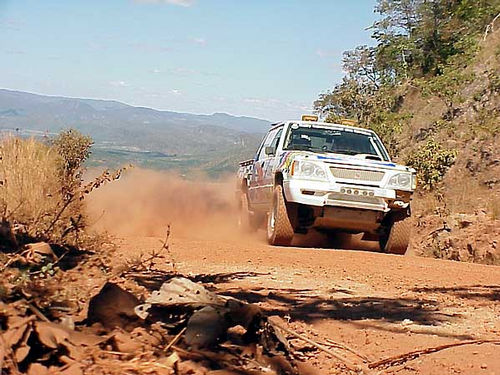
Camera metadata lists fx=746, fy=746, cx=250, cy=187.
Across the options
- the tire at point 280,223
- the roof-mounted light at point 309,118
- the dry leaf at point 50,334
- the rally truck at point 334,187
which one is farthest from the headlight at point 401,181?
the dry leaf at point 50,334

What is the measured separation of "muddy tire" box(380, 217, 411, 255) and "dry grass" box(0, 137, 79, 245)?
171 inches

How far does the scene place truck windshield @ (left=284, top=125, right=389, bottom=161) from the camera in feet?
36.3

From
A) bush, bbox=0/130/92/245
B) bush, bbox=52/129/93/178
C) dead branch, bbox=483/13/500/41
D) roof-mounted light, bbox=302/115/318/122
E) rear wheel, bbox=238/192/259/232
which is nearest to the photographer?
bush, bbox=0/130/92/245

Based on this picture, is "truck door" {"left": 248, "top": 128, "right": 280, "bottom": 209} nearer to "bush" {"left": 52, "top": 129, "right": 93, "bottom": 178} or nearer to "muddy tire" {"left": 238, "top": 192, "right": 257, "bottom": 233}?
"muddy tire" {"left": 238, "top": 192, "right": 257, "bottom": 233}

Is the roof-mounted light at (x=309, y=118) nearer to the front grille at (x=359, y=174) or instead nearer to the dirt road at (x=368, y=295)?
the front grille at (x=359, y=174)

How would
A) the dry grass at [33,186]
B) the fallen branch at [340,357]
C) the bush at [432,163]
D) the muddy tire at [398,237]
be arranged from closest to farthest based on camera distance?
the fallen branch at [340,357] → the dry grass at [33,186] → the muddy tire at [398,237] → the bush at [432,163]

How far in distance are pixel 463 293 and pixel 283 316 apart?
2500mm

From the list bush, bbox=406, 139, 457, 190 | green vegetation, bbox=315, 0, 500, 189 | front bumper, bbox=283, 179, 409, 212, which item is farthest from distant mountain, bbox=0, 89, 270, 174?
front bumper, bbox=283, 179, 409, 212

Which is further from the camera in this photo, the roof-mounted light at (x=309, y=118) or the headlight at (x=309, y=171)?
the roof-mounted light at (x=309, y=118)

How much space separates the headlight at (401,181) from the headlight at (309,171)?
2.95ft

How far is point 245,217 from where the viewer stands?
1334cm

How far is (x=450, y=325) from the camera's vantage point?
17.2 ft

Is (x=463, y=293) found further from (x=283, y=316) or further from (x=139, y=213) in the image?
(x=139, y=213)

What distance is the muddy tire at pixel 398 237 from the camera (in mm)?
10250
